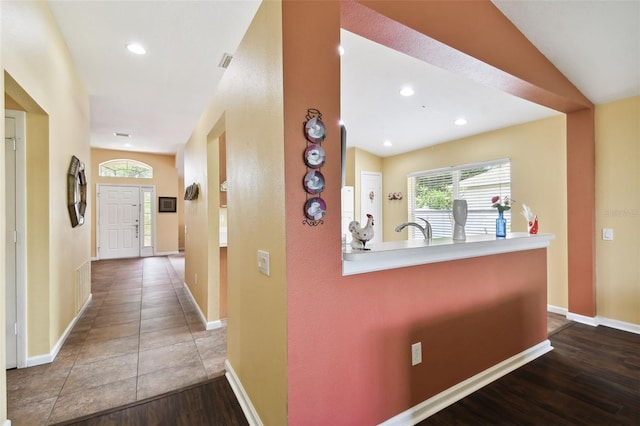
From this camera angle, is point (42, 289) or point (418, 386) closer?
point (418, 386)

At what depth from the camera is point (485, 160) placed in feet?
14.4

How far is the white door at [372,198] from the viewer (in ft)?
19.0

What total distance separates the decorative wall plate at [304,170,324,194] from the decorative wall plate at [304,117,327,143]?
15 cm

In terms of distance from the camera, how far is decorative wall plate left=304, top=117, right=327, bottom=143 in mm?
1335

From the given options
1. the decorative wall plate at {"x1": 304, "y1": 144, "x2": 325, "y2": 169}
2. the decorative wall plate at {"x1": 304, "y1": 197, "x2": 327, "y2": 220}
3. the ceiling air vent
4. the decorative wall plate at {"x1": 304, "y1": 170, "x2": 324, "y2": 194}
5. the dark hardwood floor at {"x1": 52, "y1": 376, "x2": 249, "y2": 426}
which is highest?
the ceiling air vent

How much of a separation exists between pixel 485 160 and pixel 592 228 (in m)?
1.62

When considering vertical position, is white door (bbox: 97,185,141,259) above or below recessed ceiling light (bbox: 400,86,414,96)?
below

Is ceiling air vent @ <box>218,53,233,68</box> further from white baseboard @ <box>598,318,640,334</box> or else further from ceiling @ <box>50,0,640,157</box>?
white baseboard @ <box>598,318,640,334</box>

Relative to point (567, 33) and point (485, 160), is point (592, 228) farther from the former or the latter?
point (567, 33)

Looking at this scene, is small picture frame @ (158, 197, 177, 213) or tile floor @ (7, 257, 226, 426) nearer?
tile floor @ (7, 257, 226, 426)

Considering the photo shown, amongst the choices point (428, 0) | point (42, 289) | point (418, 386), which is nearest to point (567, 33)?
point (428, 0)

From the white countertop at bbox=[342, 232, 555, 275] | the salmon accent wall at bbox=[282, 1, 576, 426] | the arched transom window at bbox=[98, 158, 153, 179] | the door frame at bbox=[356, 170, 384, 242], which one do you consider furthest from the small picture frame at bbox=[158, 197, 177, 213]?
the salmon accent wall at bbox=[282, 1, 576, 426]

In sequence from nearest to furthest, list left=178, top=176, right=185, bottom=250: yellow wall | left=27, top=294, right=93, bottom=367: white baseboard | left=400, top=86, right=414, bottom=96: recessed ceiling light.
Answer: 1. left=27, top=294, right=93, bottom=367: white baseboard
2. left=400, top=86, right=414, bottom=96: recessed ceiling light
3. left=178, top=176, right=185, bottom=250: yellow wall

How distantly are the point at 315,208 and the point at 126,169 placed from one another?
8.43 metres
